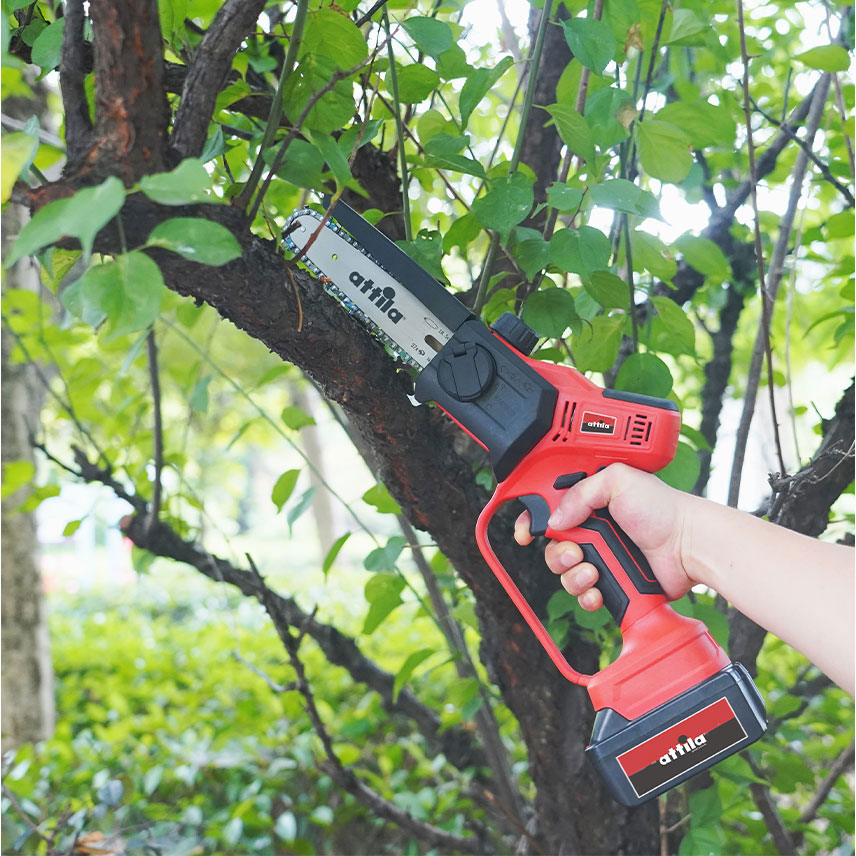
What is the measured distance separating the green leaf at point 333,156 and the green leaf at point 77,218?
0.32 meters

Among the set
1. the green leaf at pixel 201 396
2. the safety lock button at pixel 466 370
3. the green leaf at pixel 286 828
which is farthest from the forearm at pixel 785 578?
the green leaf at pixel 286 828

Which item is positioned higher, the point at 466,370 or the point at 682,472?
the point at 466,370

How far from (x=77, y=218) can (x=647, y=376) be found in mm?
826

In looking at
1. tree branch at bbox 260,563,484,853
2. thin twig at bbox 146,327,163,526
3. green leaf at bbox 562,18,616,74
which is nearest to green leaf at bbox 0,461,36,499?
thin twig at bbox 146,327,163,526

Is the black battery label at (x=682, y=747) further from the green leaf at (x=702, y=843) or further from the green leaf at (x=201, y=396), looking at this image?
the green leaf at (x=201, y=396)

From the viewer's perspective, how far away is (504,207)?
2.91ft

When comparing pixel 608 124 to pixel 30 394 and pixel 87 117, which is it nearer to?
pixel 87 117

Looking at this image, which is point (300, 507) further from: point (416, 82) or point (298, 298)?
point (416, 82)

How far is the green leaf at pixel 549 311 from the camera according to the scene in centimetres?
99

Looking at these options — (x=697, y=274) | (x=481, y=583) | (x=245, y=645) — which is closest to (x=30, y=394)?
(x=245, y=645)

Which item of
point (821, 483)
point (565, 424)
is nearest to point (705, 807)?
point (821, 483)

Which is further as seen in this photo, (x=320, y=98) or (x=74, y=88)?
(x=320, y=98)

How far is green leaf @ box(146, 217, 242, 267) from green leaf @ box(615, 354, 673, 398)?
0.69 m

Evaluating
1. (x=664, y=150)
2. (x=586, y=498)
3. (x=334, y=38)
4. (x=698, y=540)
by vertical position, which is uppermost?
(x=334, y=38)
